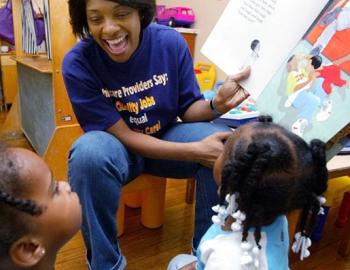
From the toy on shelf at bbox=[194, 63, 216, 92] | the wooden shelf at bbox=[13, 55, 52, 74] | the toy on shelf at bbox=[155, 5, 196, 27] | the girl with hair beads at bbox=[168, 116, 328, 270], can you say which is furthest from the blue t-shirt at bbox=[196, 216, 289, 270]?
the toy on shelf at bbox=[155, 5, 196, 27]

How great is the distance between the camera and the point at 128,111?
3.43 feet

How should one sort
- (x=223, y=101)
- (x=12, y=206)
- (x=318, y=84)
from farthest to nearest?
1. (x=223, y=101)
2. (x=318, y=84)
3. (x=12, y=206)

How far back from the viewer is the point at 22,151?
2.05 feet

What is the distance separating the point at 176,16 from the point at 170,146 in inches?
65.8

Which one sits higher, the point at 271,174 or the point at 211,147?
the point at 271,174

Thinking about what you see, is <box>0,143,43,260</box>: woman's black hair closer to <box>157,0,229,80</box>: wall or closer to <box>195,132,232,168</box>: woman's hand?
<box>195,132,232,168</box>: woman's hand

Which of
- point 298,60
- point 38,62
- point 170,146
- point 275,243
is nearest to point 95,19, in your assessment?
point 170,146

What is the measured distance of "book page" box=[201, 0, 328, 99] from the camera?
2.83 feet

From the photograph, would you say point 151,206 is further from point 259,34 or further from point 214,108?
point 259,34

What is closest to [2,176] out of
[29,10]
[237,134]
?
[237,134]

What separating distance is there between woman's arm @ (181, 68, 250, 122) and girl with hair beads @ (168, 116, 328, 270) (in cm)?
25

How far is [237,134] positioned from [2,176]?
44 centimetres

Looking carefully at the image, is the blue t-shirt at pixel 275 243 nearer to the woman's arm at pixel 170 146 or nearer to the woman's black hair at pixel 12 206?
the woman's arm at pixel 170 146

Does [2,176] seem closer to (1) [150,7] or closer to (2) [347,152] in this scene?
(1) [150,7]
